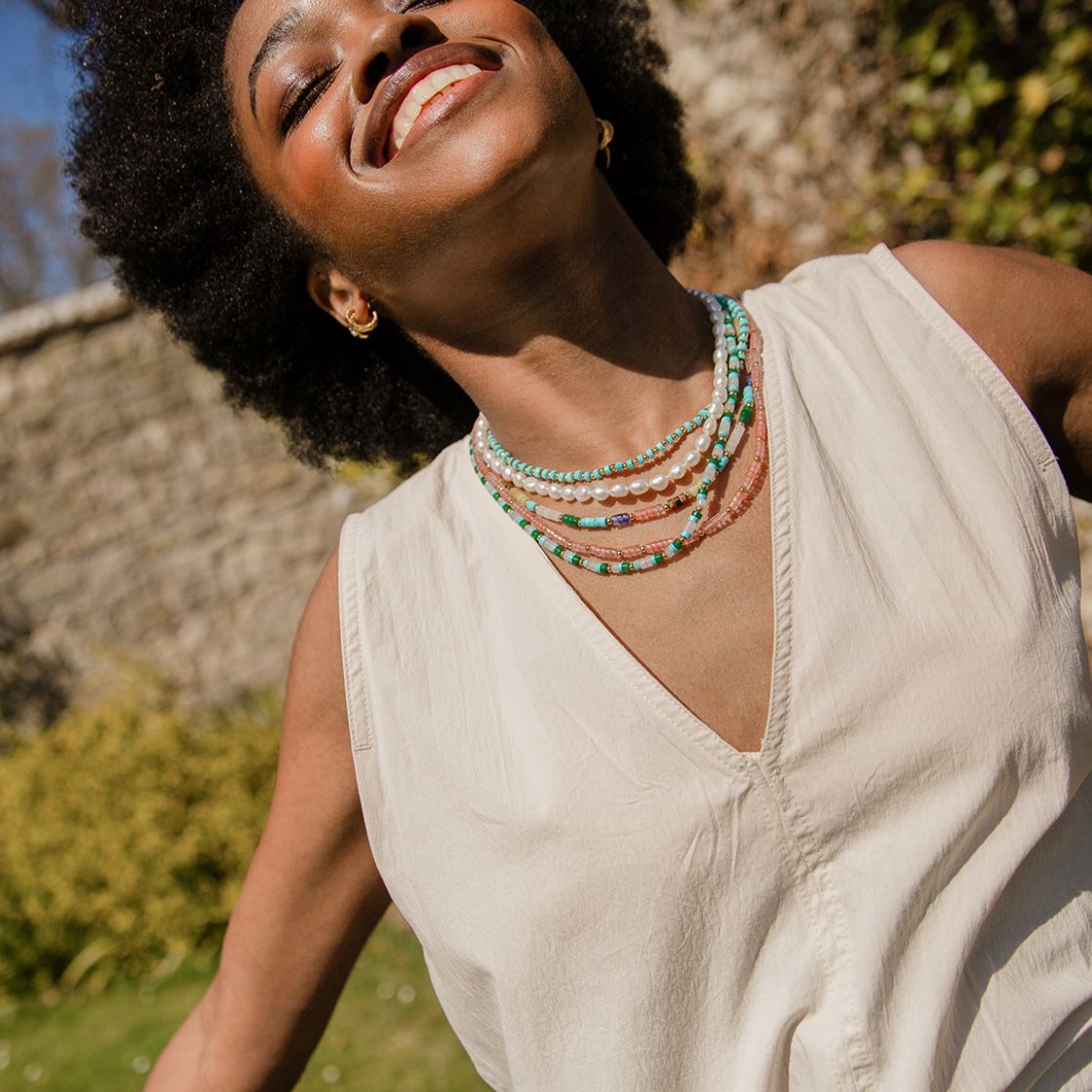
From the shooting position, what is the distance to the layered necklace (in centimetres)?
158

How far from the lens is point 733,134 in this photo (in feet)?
13.5

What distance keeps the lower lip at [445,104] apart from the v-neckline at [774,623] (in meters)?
0.55

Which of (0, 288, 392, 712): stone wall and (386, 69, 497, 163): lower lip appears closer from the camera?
(386, 69, 497, 163): lower lip

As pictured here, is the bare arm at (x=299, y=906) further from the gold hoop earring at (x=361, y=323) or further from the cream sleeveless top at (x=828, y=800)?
the gold hoop earring at (x=361, y=323)

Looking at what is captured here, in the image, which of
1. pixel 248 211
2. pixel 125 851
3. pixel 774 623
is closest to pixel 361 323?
pixel 248 211

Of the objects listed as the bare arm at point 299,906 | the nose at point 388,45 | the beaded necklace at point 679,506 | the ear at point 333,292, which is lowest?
the bare arm at point 299,906

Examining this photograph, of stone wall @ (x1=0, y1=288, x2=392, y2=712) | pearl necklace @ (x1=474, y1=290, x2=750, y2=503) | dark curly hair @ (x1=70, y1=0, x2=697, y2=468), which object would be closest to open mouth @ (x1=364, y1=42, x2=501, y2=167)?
dark curly hair @ (x1=70, y1=0, x2=697, y2=468)

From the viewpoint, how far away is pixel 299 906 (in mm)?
1753

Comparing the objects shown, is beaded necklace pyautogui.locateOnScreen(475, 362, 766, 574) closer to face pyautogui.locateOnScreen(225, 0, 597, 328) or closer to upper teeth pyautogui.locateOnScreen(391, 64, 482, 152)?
A: face pyautogui.locateOnScreen(225, 0, 597, 328)

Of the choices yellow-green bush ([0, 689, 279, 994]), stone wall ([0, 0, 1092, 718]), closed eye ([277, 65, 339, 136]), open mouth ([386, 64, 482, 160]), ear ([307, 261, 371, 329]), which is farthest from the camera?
stone wall ([0, 0, 1092, 718])

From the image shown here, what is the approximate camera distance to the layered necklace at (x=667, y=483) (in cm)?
158

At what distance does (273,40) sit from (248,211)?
0.41m

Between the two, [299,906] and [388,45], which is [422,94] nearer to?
[388,45]

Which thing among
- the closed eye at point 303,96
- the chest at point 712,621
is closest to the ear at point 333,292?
the closed eye at point 303,96
